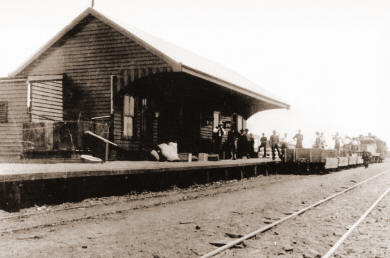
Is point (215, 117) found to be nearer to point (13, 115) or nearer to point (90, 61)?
point (90, 61)

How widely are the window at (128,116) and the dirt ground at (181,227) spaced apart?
456 cm

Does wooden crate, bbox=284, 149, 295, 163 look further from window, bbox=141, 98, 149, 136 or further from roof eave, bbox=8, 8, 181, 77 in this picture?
roof eave, bbox=8, 8, 181, 77

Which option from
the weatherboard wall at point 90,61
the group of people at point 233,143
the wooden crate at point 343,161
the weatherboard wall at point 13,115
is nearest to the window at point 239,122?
the group of people at point 233,143

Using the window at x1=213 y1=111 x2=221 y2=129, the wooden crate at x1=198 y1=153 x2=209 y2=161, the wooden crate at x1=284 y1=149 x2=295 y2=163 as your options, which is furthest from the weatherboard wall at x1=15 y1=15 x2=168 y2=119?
the wooden crate at x1=284 y1=149 x2=295 y2=163

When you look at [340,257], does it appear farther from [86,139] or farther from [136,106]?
[136,106]

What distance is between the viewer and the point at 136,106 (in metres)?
15.5

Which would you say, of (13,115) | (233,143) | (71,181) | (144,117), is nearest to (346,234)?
(71,181)

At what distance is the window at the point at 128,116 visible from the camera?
1478cm

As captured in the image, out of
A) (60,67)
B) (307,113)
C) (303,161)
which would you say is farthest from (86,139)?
(307,113)

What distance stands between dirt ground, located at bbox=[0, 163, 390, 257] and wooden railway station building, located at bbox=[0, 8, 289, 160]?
407 centimetres

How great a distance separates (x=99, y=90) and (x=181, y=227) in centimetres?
931

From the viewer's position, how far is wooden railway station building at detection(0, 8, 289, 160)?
13.1 meters

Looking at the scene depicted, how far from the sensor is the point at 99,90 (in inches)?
595

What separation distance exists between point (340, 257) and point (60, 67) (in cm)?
1332
